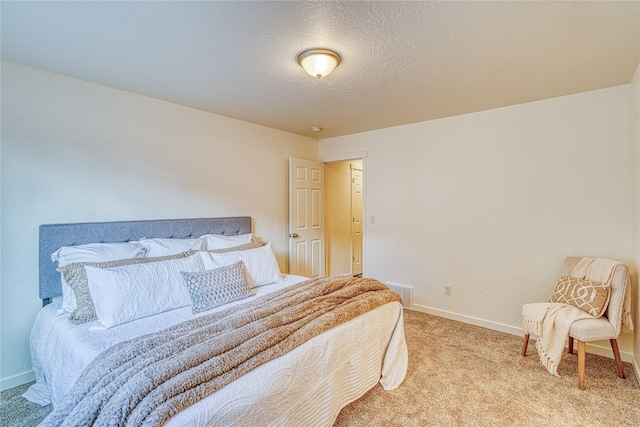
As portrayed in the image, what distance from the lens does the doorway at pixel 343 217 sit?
507 centimetres

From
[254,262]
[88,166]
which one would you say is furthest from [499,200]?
[88,166]

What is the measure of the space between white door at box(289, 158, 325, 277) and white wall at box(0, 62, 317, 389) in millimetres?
797

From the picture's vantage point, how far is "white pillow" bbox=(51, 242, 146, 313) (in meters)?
2.01

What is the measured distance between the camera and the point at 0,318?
6.98 feet

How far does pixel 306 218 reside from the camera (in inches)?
173

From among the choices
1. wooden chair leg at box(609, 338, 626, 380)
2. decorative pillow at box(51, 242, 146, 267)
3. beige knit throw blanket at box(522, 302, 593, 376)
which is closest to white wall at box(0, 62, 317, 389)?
decorative pillow at box(51, 242, 146, 267)

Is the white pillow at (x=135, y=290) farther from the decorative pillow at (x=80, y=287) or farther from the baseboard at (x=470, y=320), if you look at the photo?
the baseboard at (x=470, y=320)

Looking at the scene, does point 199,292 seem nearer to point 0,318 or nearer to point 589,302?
point 0,318

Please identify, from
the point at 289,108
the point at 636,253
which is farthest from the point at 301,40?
the point at 636,253

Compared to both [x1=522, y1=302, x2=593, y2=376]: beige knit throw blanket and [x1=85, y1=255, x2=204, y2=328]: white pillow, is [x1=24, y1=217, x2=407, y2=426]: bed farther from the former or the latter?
[x1=522, y1=302, x2=593, y2=376]: beige knit throw blanket

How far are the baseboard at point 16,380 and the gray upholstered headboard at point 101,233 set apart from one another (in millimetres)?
552

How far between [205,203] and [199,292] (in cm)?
145

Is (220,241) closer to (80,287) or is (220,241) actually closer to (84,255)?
(84,255)

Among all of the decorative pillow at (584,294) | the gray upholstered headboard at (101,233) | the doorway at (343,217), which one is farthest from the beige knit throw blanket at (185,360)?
the doorway at (343,217)
